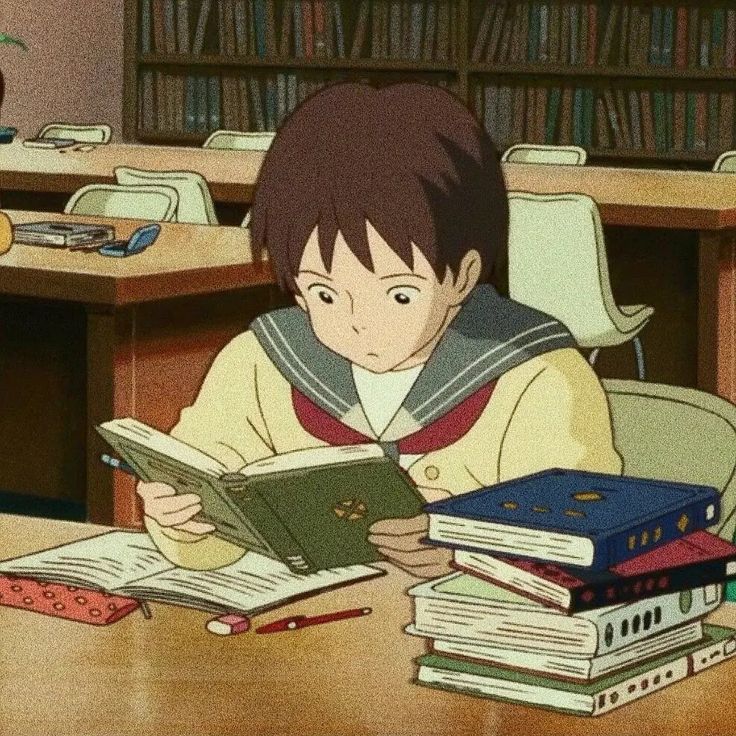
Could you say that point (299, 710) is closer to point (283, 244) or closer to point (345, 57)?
point (283, 244)

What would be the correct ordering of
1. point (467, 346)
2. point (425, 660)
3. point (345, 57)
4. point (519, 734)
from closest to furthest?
point (519, 734), point (425, 660), point (467, 346), point (345, 57)

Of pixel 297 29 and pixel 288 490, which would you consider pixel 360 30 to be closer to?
pixel 297 29

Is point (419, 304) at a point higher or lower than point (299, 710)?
higher

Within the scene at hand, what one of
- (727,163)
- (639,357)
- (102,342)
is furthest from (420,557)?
(727,163)

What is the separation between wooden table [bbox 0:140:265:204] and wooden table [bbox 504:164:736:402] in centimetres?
90

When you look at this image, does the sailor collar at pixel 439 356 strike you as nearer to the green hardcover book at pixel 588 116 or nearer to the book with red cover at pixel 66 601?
the book with red cover at pixel 66 601

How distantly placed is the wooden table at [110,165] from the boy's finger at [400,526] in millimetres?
3177

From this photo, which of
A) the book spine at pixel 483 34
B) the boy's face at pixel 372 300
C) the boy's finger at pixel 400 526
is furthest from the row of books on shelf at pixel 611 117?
the boy's finger at pixel 400 526

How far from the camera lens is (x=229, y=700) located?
146 centimetres

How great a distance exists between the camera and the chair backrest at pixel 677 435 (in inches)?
75.1

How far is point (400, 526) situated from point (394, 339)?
202 mm

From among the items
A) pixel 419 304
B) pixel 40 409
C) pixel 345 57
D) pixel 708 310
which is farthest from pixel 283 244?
pixel 345 57

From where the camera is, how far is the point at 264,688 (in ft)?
4.90

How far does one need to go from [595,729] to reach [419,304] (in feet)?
1.78
